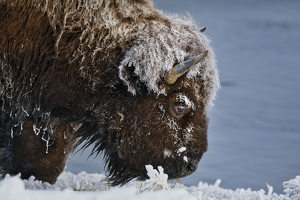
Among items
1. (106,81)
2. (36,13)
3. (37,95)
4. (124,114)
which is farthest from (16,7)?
(124,114)

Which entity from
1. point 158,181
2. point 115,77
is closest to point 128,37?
point 115,77

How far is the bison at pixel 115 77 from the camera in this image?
2.53m

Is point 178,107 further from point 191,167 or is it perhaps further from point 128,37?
point 128,37

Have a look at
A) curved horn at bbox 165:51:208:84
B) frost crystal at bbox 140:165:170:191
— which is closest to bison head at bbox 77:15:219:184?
curved horn at bbox 165:51:208:84

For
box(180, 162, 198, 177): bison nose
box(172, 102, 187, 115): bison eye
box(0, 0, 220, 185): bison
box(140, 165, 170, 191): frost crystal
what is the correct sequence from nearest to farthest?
box(140, 165, 170, 191): frost crystal → box(0, 0, 220, 185): bison → box(172, 102, 187, 115): bison eye → box(180, 162, 198, 177): bison nose

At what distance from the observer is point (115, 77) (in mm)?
2613

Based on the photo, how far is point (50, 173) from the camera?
3.32 m

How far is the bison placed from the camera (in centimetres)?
253

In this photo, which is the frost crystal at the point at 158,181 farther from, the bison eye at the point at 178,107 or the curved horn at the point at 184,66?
the curved horn at the point at 184,66

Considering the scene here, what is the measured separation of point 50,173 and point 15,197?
1.86 m

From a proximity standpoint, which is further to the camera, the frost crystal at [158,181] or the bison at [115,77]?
the bison at [115,77]

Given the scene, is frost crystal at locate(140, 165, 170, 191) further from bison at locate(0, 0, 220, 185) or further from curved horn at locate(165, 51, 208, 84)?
curved horn at locate(165, 51, 208, 84)

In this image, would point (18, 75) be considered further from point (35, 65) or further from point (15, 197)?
point (15, 197)

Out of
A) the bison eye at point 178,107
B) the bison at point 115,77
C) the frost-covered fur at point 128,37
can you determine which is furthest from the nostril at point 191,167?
the frost-covered fur at point 128,37
